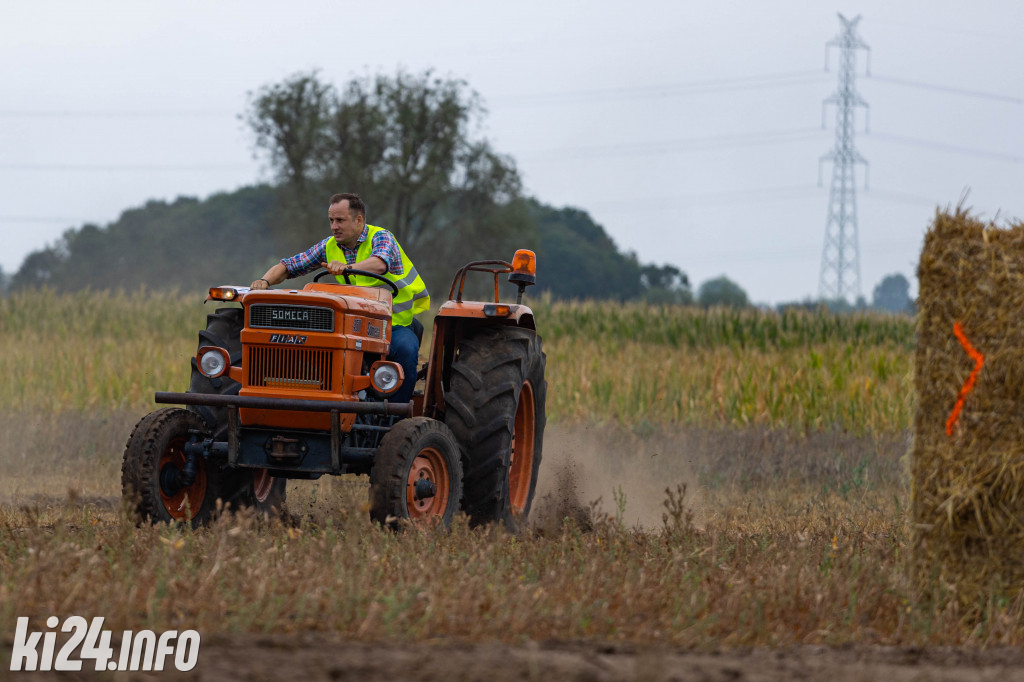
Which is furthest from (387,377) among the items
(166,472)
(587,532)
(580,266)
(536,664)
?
(580,266)

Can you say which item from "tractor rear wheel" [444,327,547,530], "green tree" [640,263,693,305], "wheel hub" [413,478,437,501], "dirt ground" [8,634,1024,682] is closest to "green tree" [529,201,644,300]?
"green tree" [640,263,693,305]

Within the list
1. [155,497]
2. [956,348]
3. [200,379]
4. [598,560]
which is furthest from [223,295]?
[956,348]

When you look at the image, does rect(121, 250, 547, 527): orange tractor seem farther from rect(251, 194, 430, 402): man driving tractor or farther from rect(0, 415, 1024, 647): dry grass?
rect(0, 415, 1024, 647): dry grass

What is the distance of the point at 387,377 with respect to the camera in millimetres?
6801

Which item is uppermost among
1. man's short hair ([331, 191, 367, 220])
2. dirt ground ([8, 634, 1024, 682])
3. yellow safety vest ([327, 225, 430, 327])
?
man's short hair ([331, 191, 367, 220])

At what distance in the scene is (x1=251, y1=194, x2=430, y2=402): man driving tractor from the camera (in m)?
7.18

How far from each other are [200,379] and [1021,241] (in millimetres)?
4526

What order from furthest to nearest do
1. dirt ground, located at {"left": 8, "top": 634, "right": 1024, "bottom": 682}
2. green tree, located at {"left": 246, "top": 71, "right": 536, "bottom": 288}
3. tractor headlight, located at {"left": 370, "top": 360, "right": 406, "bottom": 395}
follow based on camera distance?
green tree, located at {"left": 246, "top": 71, "right": 536, "bottom": 288} < tractor headlight, located at {"left": 370, "top": 360, "right": 406, "bottom": 395} < dirt ground, located at {"left": 8, "top": 634, "right": 1024, "bottom": 682}

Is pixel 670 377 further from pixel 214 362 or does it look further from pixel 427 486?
pixel 214 362

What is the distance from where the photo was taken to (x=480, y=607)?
14.8ft

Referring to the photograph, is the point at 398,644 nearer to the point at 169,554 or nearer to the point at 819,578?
the point at 169,554

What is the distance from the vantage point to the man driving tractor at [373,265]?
7.18 meters

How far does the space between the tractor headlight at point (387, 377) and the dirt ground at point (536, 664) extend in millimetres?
2774

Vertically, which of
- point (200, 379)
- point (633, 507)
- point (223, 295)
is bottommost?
point (633, 507)
